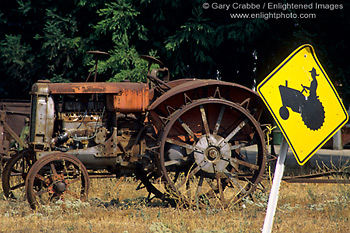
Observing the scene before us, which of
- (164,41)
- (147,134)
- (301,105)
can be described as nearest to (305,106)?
(301,105)

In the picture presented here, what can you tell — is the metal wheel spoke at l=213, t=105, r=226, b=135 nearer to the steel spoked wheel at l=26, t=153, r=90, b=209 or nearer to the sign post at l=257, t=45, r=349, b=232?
the steel spoked wheel at l=26, t=153, r=90, b=209

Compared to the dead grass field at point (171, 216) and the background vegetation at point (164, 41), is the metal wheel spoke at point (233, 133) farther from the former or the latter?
the background vegetation at point (164, 41)

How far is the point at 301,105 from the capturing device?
358cm

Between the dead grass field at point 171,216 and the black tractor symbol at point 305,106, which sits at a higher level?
the black tractor symbol at point 305,106

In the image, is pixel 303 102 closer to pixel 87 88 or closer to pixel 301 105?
pixel 301 105

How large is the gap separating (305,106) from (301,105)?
1.3 inches

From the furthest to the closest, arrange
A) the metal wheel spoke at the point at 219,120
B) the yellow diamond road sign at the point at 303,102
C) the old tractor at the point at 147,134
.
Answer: the metal wheel spoke at the point at 219,120 → the old tractor at the point at 147,134 → the yellow diamond road sign at the point at 303,102

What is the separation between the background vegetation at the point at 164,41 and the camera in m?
9.25

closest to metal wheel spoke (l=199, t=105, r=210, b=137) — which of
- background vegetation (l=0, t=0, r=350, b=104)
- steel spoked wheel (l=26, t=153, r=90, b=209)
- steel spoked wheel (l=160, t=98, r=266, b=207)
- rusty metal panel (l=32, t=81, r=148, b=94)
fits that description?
steel spoked wheel (l=160, t=98, r=266, b=207)

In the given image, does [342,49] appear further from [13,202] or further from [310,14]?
[13,202]

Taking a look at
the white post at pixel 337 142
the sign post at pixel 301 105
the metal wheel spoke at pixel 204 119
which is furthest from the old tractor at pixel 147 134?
the white post at pixel 337 142

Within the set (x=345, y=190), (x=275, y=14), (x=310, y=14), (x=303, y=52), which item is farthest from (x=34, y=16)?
(x=303, y=52)

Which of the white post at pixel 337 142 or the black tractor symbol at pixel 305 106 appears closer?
the black tractor symbol at pixel 305 106

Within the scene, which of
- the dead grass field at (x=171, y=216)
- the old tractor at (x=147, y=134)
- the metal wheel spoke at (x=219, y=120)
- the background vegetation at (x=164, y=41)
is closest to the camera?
the dead grass field at (x=171, y=216)
